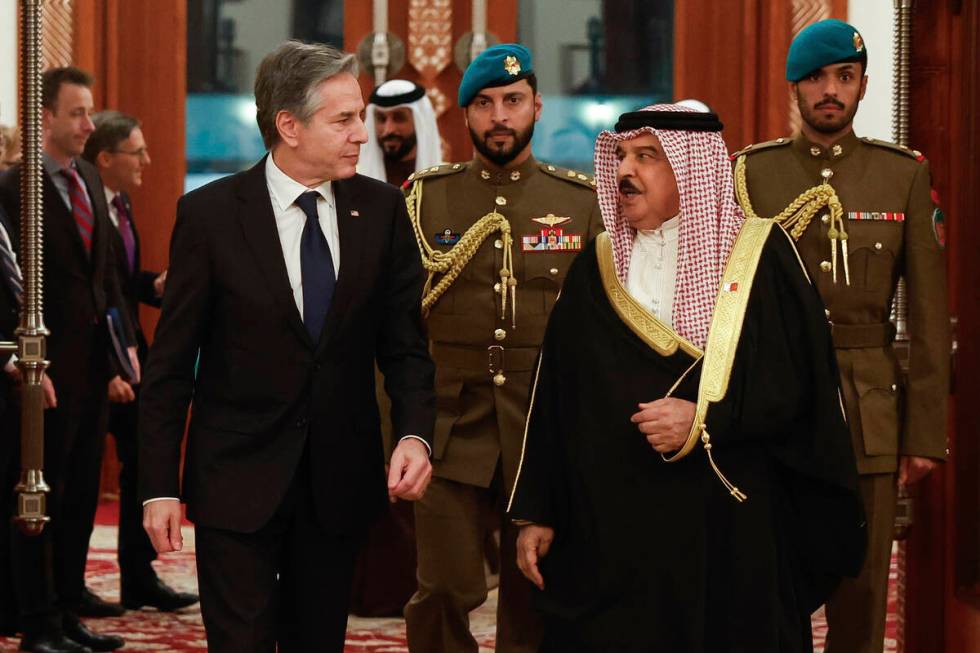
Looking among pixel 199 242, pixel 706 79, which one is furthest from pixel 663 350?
pixel 706 79

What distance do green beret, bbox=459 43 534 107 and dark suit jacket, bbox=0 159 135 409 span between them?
5.17 ft

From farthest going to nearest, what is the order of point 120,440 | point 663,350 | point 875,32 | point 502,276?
point 875,32 < point 120,440 < point 502,276 < point 663,350

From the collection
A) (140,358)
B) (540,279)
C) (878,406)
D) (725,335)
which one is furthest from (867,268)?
(140,358)

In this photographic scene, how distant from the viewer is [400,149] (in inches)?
222

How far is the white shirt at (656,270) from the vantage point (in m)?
3.48

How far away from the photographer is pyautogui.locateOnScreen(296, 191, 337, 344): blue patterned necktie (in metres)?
3.19

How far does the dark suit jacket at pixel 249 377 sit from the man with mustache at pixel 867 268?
135 centimetres

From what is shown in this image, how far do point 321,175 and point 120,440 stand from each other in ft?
9.96

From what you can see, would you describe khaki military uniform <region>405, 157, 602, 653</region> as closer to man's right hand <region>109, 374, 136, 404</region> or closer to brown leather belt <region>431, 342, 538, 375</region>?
brown leather belt <region>431, 342, 538, 375</region>

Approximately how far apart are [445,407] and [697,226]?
1.07m

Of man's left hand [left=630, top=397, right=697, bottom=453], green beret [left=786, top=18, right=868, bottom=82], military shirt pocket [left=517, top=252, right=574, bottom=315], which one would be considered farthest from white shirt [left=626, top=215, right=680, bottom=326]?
green beret [left=786, top=18, right=868, bottom=82]

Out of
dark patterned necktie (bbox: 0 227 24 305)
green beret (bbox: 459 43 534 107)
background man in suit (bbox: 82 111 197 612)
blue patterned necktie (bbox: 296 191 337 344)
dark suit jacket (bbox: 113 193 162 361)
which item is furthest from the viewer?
dark suit jacket (bbox: 113 193 162 361)

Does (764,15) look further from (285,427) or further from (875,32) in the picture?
(285,427)

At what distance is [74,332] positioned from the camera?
5297mm
